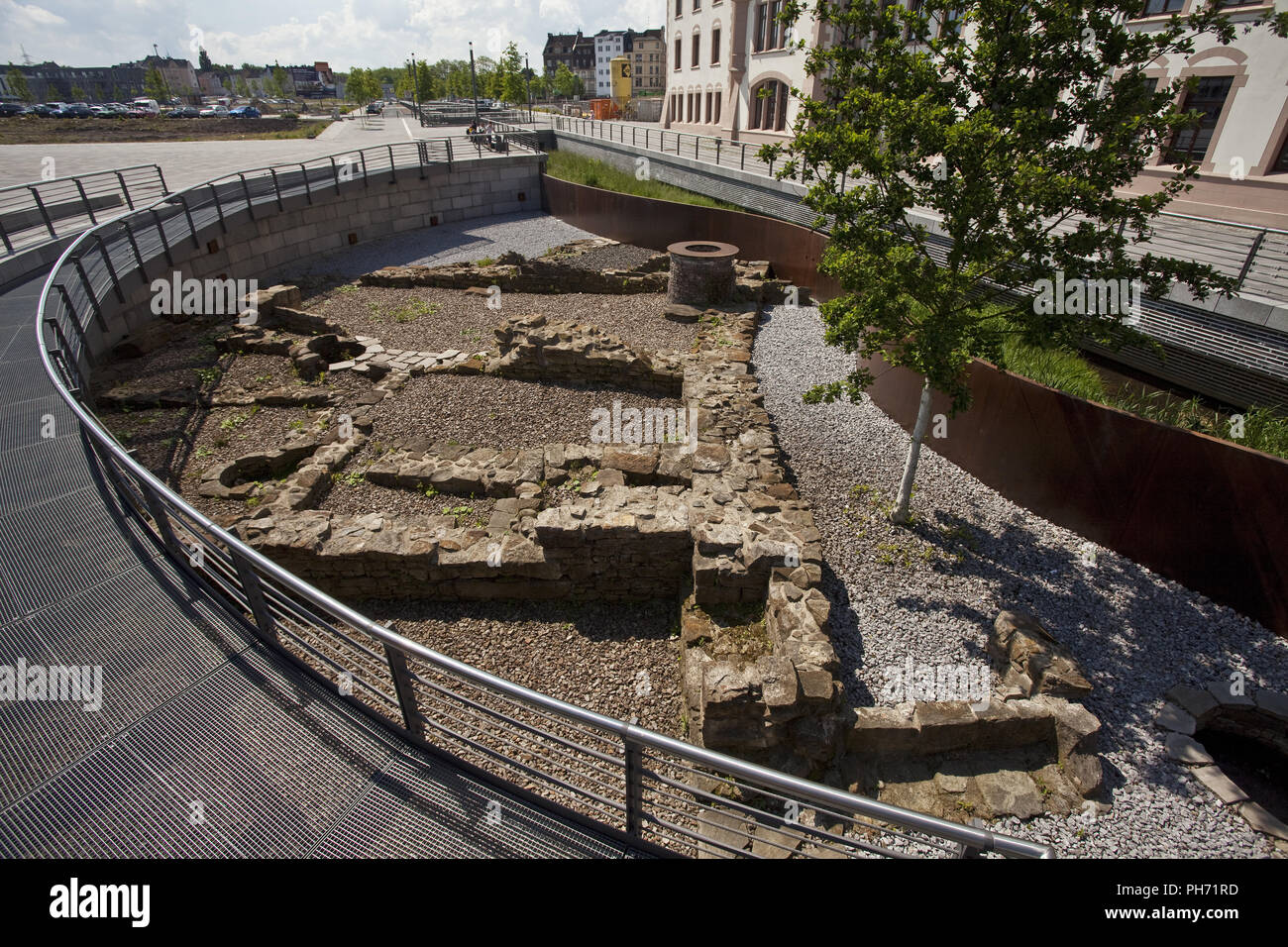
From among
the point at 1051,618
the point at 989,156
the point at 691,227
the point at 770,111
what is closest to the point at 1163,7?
the point at 691,227

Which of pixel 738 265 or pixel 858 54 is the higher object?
pixel 858 54

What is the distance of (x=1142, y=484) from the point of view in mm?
7449

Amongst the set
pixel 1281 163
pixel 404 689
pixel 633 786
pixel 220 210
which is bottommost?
pixel 633 786

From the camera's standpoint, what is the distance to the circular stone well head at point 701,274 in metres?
16.0

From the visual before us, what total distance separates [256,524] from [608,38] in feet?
461

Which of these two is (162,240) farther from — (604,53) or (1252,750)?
(604,53)

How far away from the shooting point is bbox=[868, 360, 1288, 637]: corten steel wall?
659cm

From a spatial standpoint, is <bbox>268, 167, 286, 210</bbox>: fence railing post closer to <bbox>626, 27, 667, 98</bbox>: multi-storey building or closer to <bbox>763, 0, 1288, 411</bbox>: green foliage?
<bbox>763, 0, 1288, 411</bbox>: green foliage

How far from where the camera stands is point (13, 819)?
11.0 feet

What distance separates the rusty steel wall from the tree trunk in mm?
1521

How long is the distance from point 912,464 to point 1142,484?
2.58 m

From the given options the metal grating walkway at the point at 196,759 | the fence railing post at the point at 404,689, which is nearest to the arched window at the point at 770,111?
the metal grating walkway at the point at 196,759

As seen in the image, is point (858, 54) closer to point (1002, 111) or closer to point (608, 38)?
point (1002, 111)

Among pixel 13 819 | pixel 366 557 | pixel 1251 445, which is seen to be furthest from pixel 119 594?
pixel 1251 445
